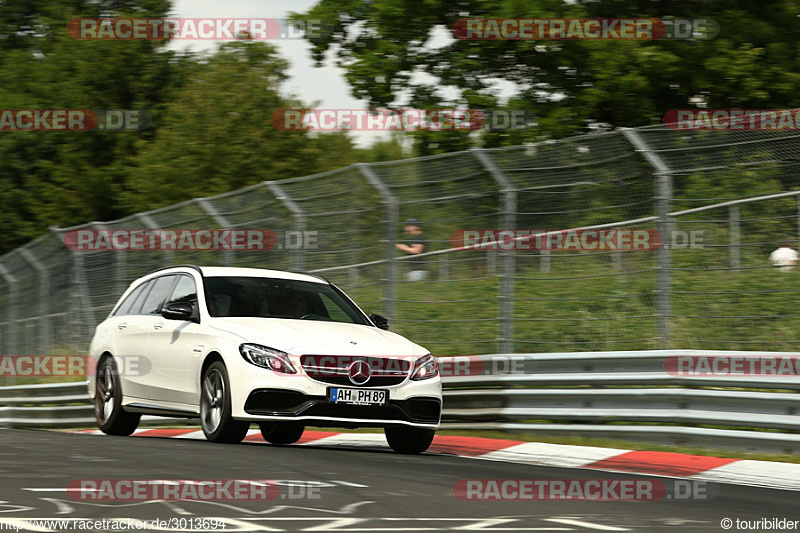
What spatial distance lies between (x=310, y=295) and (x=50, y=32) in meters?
48.0

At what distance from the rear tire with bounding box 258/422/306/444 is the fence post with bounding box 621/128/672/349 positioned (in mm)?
3526

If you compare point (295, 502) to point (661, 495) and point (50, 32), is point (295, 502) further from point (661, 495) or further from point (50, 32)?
point (50, 32)

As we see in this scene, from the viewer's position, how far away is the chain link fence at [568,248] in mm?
10242

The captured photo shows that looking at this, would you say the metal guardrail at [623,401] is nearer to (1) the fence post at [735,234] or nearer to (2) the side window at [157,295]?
(1) the fence post at [735,234]

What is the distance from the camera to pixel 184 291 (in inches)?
458

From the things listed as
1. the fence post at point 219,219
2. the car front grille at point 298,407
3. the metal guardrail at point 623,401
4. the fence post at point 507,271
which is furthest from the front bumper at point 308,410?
the fence post at point 219,219

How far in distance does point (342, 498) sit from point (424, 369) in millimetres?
3867

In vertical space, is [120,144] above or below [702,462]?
above

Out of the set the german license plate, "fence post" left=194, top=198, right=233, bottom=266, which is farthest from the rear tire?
"fence post" left=194, top=198, right=233, bottom=266

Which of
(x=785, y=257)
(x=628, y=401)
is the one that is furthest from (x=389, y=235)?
(x=785, y=257)

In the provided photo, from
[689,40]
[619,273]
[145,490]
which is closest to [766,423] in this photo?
[619,273]

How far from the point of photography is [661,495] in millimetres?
7383

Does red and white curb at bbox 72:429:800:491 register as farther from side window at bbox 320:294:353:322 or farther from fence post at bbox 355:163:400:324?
fence post at bbox 355:163:400:324

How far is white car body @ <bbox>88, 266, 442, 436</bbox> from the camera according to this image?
990 cm
